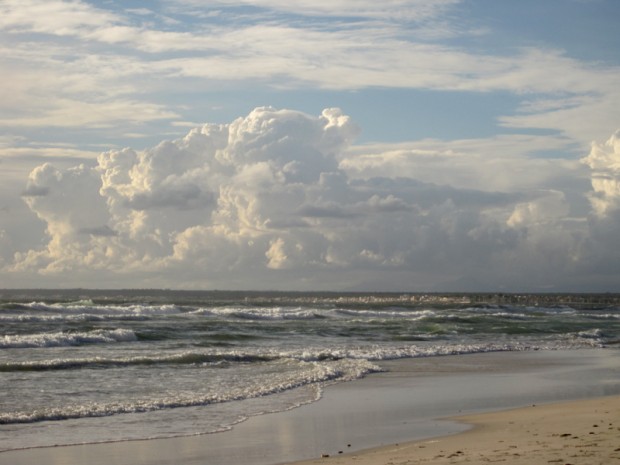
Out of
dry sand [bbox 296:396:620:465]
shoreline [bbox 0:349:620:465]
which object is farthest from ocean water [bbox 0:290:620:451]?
dry sand [bbox 296:396:620:465]

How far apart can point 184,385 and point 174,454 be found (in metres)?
8.33

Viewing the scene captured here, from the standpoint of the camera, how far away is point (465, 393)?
20.3 meters

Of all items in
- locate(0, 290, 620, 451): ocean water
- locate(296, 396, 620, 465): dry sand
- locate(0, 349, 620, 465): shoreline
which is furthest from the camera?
locate(0, 290, 620, 451): ocean water

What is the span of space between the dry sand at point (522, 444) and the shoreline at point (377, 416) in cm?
19

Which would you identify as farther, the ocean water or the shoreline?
the ocean water

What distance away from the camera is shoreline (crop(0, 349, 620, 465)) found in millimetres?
12469

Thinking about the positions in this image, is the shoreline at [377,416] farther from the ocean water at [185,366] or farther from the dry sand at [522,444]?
the ocean water at [185,366]

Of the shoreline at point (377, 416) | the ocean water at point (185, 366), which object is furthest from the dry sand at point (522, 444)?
the ocean water at point (185, 366)

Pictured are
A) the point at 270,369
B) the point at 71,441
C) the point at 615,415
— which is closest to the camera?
the point at 71,441

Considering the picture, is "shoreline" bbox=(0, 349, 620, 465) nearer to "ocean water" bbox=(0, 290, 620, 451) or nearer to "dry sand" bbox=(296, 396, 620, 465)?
"dry sand" bbox=(296, 396, 620, 465)

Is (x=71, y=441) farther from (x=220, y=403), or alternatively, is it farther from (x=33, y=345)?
(x=33, y=345)

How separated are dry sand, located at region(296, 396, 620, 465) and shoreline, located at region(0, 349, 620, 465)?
0.19m

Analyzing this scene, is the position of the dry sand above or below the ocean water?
above

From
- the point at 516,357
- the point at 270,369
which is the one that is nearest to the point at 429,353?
the point at 516,357
